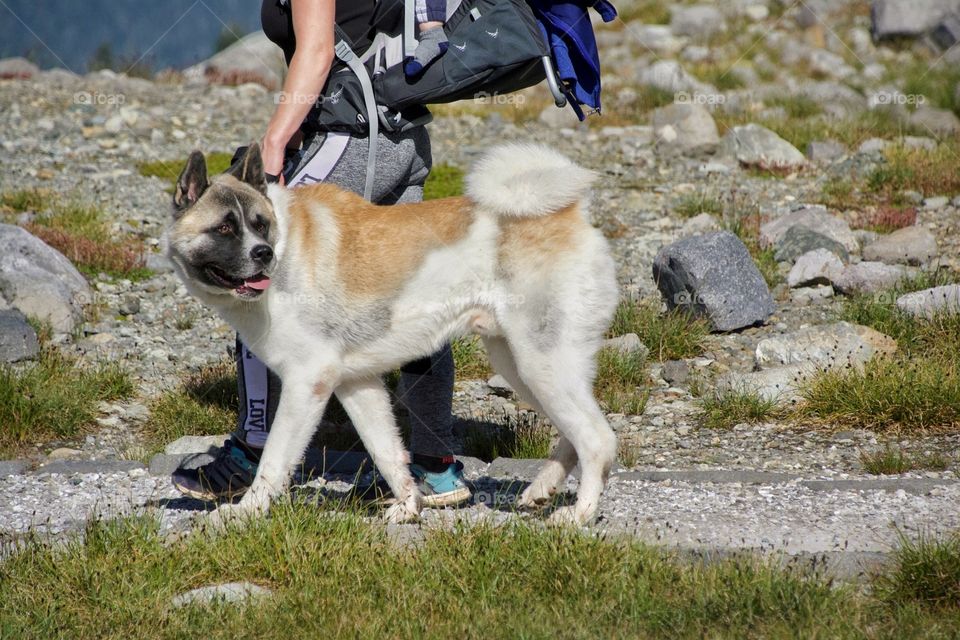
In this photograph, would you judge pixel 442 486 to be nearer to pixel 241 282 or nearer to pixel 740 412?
pixel 241 282

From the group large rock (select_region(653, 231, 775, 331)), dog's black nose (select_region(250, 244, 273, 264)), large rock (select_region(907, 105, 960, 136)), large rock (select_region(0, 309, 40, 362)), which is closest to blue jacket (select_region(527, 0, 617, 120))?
dog's black nose (select_region(250, 244, 273, 264))

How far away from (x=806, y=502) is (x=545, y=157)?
6.85ft

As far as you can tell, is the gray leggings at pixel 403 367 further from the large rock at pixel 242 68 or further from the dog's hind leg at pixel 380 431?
the large rock at pixel 242 68

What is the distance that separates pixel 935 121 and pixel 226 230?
12836 mm

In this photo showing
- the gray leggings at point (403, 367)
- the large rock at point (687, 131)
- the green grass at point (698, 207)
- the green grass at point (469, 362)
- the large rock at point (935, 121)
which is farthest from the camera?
the large rock at point (935, 121)

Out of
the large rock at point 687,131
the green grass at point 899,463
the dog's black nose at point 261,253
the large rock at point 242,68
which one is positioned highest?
the large rock at point 242,68

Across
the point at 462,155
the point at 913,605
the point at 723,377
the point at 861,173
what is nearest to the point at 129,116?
the point at 462,155

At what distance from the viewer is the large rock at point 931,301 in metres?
7.59

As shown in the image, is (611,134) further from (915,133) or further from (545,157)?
(545,157)

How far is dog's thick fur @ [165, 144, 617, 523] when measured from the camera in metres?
4.90

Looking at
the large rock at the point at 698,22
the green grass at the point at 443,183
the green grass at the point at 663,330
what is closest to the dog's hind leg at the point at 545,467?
the green grass at the point at 663,330

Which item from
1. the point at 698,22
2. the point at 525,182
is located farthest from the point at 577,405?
the point at 698,22

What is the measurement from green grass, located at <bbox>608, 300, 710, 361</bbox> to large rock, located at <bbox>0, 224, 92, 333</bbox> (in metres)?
4.47

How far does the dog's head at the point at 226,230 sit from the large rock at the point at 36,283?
3956 mm
